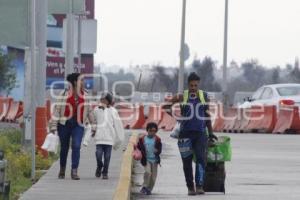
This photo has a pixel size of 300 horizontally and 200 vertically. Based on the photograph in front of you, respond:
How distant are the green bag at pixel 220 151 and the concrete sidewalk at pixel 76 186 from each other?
142cm

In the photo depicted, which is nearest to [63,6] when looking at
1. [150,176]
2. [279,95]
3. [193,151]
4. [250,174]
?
[250,174]

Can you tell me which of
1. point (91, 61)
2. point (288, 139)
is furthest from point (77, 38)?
point (91, 61)

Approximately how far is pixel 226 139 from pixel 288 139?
658 inches

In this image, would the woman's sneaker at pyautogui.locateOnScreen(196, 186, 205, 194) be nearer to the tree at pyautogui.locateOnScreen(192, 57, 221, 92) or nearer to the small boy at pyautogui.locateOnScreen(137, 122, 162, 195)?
the small boy at pyautogui.locateOnScreen(137, 122, 162, 195)

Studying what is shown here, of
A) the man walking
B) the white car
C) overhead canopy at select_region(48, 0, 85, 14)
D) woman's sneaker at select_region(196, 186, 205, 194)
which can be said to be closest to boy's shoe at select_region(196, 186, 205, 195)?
woman's sneaker at select_region(196, 186, 205, 194)

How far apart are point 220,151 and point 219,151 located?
0.8 inches

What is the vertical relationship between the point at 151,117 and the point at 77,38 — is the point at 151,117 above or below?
below

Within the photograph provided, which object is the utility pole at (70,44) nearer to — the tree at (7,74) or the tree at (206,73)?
the tree at (7,74)

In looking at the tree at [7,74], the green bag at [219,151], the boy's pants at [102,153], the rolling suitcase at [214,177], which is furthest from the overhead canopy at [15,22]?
the tree at [7,74]

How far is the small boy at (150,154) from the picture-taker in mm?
16453

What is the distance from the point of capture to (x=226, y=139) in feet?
53.4

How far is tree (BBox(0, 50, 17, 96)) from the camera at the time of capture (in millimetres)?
63362

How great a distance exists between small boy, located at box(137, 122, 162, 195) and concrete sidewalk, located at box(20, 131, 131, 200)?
457mm

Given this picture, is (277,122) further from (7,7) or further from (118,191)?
(118,191)
